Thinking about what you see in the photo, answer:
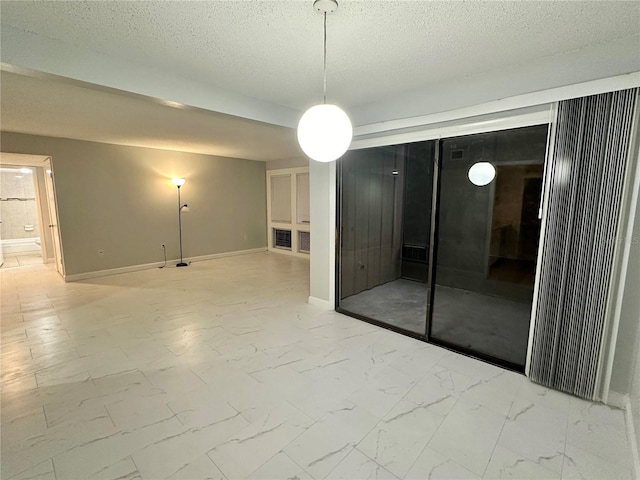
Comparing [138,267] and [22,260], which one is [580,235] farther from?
[22,260]

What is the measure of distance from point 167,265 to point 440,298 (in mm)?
5573

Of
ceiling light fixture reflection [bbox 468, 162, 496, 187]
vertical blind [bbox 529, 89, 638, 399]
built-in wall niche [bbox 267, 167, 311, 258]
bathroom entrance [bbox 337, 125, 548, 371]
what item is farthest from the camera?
built-in wall niche [bbox 267, 167, 311, 258]

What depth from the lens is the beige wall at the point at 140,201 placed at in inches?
204

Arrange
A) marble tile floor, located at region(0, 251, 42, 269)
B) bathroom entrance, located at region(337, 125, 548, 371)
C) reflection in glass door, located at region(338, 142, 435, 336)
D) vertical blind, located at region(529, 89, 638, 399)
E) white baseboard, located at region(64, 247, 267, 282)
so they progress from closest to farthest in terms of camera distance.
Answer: vertical blind, located at region(529, 89, 638, 399), bathroom entrance, located at region(337, 125, 548, 371), reflection in glass door, located at region(338, 142, 435, 336), white baseboard, located at region(64, 247, 267, 282), marble tile floor, located at region(0, 251, 42, 269)

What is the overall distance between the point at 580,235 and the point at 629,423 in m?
1.26

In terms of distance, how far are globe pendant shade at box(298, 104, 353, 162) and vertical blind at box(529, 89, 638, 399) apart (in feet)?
5.66

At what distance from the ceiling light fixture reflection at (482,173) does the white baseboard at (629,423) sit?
2822 millimetres

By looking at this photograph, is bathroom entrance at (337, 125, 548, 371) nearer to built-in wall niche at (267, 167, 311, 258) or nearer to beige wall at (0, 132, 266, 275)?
built-in wall niche at (267, 167, 311, 258)

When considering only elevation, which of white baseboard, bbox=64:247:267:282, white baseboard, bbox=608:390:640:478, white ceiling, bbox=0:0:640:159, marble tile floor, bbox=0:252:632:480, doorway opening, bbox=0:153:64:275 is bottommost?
marble tile floor, bbox=0:252:632:480

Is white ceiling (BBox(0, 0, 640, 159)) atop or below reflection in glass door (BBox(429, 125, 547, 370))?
atop

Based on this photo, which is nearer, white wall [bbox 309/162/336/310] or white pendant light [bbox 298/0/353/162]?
white pendant light [bbox 298/0/353/162]

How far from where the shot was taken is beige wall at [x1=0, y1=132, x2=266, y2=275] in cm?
518

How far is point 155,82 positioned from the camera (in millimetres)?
2406

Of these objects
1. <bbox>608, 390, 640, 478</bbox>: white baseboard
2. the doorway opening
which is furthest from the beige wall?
<bbox>608, 390, 640, 478</bbox>: white baseboard
